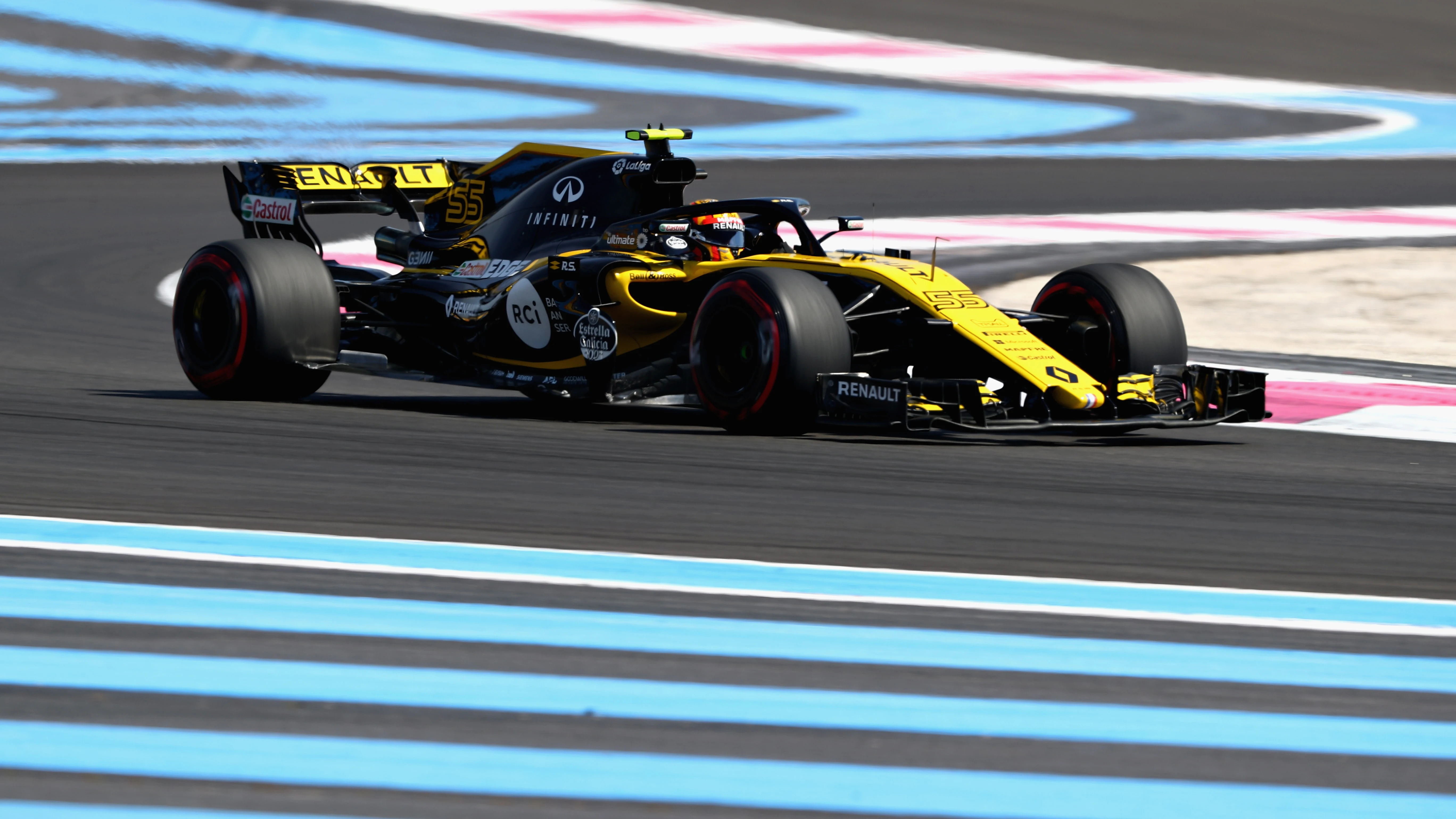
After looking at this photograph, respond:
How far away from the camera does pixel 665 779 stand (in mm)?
3623

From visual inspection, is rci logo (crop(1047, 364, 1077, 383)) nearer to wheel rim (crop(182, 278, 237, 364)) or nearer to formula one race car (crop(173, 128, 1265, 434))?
formula one race car (crop(173, 128, 1265, 434))

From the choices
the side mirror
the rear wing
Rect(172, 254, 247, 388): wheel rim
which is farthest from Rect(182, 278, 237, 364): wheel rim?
the side mirror

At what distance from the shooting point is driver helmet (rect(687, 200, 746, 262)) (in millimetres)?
9195

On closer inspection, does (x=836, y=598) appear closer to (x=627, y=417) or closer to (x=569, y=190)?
(x=627, y=417)

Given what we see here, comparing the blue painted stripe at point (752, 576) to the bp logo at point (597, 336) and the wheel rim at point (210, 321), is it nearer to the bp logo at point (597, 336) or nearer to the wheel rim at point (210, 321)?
the bp logo at point (597, 336)

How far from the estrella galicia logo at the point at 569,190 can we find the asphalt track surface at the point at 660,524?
1.04 meters

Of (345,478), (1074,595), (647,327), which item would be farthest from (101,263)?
(1074,595)

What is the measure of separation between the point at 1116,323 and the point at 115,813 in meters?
6.20

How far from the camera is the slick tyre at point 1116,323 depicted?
28.9 ft

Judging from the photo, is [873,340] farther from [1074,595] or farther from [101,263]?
[101,263]

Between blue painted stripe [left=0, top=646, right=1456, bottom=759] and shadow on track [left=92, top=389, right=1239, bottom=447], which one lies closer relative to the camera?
blue painted stripe [left=0, top=646, right=1456, bottom=759]

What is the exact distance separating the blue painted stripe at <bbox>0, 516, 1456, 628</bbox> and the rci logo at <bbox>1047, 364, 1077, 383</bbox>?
2.83 metres

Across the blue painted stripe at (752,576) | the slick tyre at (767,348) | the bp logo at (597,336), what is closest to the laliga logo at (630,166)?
the bp logo at (597,336)

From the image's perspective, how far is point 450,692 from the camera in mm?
4148
